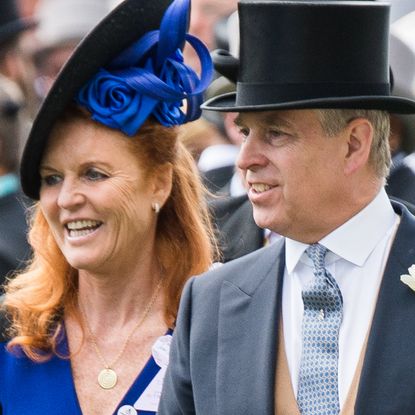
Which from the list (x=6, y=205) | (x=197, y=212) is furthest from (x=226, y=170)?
(x=197, y=212)

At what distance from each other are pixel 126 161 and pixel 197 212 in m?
0.45

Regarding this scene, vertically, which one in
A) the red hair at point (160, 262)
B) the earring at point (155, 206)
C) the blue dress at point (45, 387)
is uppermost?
the earring at point (155, 206)

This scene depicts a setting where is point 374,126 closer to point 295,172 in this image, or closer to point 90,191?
point 295,172

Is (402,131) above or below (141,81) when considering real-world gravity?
below

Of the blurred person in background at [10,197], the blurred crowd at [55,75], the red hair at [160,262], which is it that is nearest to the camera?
the red hair at [160,262]

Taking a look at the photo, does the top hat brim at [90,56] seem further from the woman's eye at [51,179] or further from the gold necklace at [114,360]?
the gold necklace at [114,360]

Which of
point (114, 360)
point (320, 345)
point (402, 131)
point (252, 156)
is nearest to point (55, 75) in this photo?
point (402, 131)

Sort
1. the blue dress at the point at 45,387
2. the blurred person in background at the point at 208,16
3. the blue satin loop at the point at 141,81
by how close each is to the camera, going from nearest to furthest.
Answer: the blue satin loop at the point at 141,81
the blue dress at the point at 45,387
the blurred person in background at the point at 208,16

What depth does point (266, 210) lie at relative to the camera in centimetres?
469

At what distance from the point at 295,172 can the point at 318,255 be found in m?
0.27

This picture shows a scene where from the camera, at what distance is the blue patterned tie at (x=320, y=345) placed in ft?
15.0

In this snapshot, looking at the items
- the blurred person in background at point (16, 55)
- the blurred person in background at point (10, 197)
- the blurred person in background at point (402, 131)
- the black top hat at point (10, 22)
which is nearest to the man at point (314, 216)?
the blurred person in background at point (402, 131)

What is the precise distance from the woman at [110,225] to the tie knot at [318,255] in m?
1.05

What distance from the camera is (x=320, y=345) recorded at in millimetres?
4609
